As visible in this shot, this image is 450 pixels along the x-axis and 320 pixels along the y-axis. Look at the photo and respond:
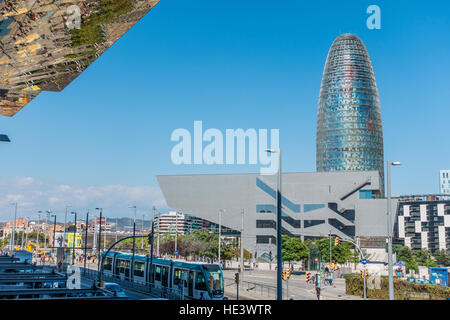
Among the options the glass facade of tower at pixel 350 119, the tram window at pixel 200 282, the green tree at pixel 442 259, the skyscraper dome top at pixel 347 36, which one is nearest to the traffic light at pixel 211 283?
the tram window at pixel 200 282

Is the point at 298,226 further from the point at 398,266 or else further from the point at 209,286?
the point at 209,286

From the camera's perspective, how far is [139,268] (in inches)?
1663

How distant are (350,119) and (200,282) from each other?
162359 millimetres

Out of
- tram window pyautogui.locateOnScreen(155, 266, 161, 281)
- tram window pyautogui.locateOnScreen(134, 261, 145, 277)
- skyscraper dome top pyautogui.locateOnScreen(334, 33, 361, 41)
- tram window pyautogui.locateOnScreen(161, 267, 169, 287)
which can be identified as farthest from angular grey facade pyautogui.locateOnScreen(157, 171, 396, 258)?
skyscraper dome top pyautogui.locateOnScreen(334, 33, 361, 41)

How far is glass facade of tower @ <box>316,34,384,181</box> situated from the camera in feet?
603

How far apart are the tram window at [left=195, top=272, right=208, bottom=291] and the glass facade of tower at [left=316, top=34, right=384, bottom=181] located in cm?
15944

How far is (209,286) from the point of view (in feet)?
104

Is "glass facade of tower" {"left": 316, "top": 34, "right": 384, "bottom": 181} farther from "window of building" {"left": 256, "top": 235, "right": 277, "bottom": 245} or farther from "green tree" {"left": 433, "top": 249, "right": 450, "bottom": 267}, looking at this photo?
"window of building" {"left": 256, "top": 235, "right": 277, "bottom": 245}

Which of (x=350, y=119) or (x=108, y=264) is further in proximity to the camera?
(x=350, y=119)

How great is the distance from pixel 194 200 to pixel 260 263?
1040 inches

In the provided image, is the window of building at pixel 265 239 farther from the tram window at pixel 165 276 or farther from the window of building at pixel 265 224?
the tram window at pixel 165 276

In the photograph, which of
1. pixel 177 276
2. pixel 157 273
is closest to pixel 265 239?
pixel 157 273

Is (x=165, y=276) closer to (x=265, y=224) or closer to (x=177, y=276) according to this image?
(x=177, y=276)

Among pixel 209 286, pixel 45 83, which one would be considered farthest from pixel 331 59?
pixel 45 83
